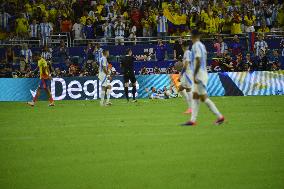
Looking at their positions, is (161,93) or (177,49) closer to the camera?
(161,93)

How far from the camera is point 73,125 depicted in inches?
770

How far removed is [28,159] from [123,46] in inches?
966

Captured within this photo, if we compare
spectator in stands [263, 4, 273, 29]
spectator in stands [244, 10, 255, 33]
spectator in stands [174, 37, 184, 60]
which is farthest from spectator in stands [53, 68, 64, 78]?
spectator in stands [263, 4, 273, 29]

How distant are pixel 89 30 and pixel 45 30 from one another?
8.04 feet

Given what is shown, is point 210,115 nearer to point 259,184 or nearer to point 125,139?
point 125,139

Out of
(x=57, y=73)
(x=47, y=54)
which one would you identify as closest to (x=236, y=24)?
(x=57, y=73)

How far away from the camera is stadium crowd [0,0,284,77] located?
35.9 meters

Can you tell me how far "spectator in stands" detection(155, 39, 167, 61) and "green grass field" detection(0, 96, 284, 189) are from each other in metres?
14.0

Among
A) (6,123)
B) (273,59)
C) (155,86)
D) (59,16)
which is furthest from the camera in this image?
(59,16)

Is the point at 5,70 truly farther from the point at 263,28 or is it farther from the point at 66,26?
the point at 263,28

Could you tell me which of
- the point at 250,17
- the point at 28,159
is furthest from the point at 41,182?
the point at 250,17

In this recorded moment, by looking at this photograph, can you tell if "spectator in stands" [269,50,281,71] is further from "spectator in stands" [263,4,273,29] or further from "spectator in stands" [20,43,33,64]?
"spectator in stands" [20,43,33,64]

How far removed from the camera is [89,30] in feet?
123

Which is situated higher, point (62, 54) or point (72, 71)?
point (62, 54)
